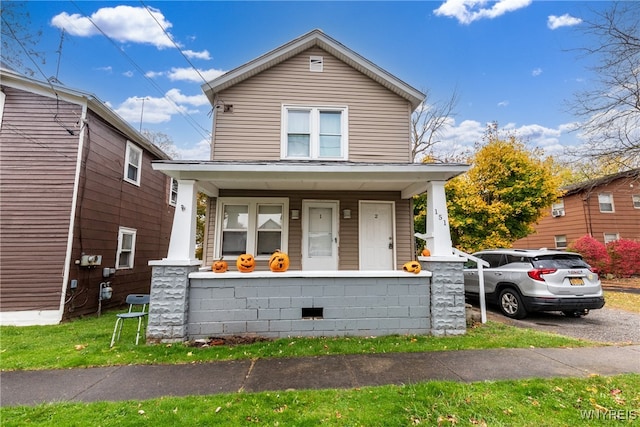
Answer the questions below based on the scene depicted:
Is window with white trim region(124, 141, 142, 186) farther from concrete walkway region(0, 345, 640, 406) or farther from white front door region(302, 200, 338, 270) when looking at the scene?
concrete walkway region(0, 345, 640, 406)

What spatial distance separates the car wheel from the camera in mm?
6450

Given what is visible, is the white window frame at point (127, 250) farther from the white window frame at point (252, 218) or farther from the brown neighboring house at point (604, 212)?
the brown neighboring house at point (604, 212)

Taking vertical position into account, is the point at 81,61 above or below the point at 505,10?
below

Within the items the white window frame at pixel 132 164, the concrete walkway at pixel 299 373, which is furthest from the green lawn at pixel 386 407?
the white window frame at pixel 132 164

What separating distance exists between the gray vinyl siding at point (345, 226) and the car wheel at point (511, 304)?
2.28 m

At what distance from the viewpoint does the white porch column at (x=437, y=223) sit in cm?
533

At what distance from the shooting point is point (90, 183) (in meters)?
7.74

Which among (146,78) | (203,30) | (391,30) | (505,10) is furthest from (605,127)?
(146,78)

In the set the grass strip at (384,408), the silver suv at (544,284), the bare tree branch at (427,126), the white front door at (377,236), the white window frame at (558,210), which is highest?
the bare tree branch at (427,126)

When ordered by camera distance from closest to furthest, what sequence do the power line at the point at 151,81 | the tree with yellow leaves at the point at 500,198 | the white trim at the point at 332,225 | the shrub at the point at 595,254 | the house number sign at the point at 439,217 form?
1. the house number sign at the point at 439,217
2. the power line at the point at 151,81
3. the white trim at the point at 332,225
4. the tree with yellow leaves at the point at 500,198
5. the shrub at the point at 595,254

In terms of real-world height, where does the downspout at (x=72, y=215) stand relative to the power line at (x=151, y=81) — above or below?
below

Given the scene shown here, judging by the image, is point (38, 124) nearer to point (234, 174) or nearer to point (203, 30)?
point (203, 30)

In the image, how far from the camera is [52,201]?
23.2 feet

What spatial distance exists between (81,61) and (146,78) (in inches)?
58.0
